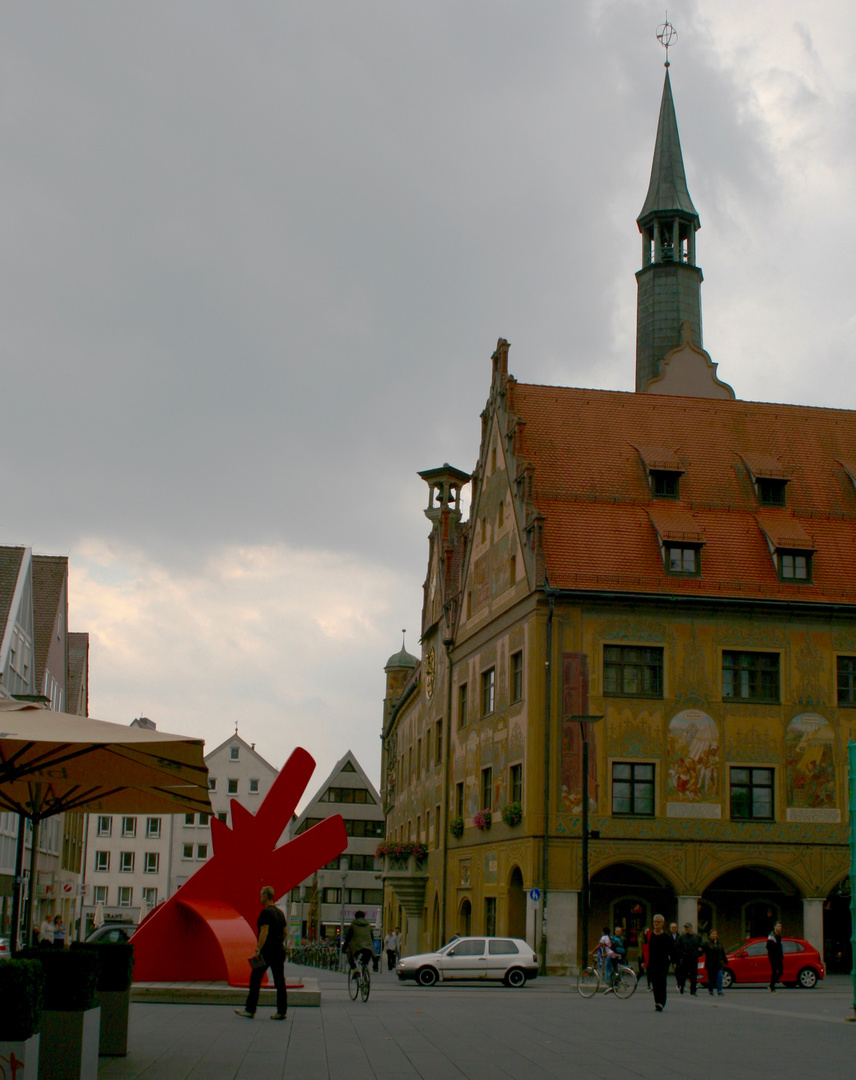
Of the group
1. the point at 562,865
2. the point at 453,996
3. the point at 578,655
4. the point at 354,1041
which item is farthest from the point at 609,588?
the point at 354,1041

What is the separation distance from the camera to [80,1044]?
10.1 metres

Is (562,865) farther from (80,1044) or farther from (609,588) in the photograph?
(80,1044)

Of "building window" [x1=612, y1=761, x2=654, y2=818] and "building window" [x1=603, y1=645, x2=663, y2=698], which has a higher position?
"building window" [x1=603, y1=645, x2=663, y2=698]

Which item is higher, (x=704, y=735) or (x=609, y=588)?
(x=609, y=588)

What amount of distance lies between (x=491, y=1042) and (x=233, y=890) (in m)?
8.36

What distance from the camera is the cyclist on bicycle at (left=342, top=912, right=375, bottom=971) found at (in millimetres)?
24094

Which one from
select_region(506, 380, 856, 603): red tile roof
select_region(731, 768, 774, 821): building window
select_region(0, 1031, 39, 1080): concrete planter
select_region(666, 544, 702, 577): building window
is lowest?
select_region(0, 1031, 39, 1080): concrete planter

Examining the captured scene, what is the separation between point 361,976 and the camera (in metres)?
23.9

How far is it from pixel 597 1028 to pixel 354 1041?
13.2 feet

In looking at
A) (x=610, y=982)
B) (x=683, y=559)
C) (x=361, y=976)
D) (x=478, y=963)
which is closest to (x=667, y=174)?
(x=683, y=559)

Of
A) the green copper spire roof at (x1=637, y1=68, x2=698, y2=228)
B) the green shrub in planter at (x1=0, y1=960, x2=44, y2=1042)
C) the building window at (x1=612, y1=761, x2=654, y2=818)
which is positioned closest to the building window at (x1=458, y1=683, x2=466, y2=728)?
the building window at (x1=612, y1=761, x2=654, y2=818)

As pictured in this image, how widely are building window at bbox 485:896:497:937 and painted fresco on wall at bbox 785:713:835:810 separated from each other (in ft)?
31.2

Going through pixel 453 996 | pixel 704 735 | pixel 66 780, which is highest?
pixel 704 735

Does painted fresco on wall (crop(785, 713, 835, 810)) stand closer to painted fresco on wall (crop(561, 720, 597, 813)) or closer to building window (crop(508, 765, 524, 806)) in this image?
painted fresco on wall (crop(561, 720, 597, 813))
